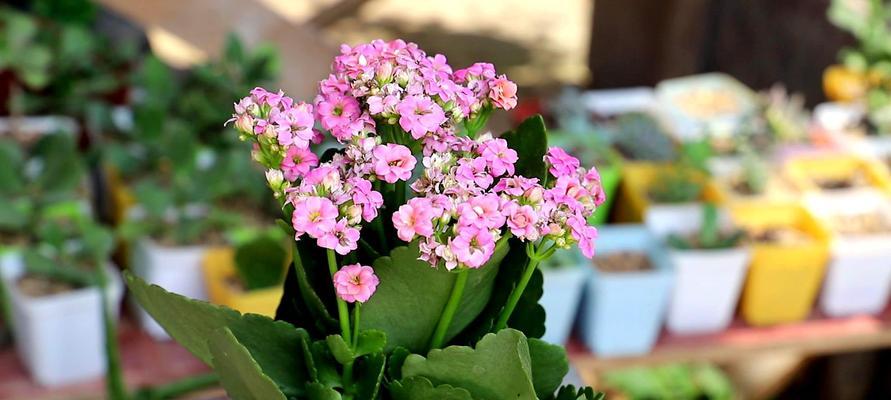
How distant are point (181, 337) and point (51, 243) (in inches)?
43.4

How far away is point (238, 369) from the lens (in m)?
0.61

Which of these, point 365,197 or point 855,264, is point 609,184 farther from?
point 365,197

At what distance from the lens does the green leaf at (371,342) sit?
2.11 feet

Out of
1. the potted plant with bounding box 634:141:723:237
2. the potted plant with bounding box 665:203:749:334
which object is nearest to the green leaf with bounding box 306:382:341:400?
the potted plant with bounding box 665:203:749:334

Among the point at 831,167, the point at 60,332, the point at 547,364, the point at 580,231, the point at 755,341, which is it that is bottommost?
the point at 755,341

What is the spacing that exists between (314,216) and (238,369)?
0.36 feet

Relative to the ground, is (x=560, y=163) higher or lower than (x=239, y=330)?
higher

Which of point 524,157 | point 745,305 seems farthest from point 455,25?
point 524,157

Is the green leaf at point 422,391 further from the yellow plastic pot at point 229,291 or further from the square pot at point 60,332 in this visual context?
the square pot at point 60,332

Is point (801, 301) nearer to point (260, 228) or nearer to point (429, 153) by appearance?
point (260, 228)

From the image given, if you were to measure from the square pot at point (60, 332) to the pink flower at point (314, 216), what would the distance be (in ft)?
3.91

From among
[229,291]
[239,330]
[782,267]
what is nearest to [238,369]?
[239,330]

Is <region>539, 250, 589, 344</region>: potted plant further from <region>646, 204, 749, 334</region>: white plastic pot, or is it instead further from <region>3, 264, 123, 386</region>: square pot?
<region>3, 264, 123, 386</region>: square pot

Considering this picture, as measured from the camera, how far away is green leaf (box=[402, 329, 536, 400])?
2.02 feet
